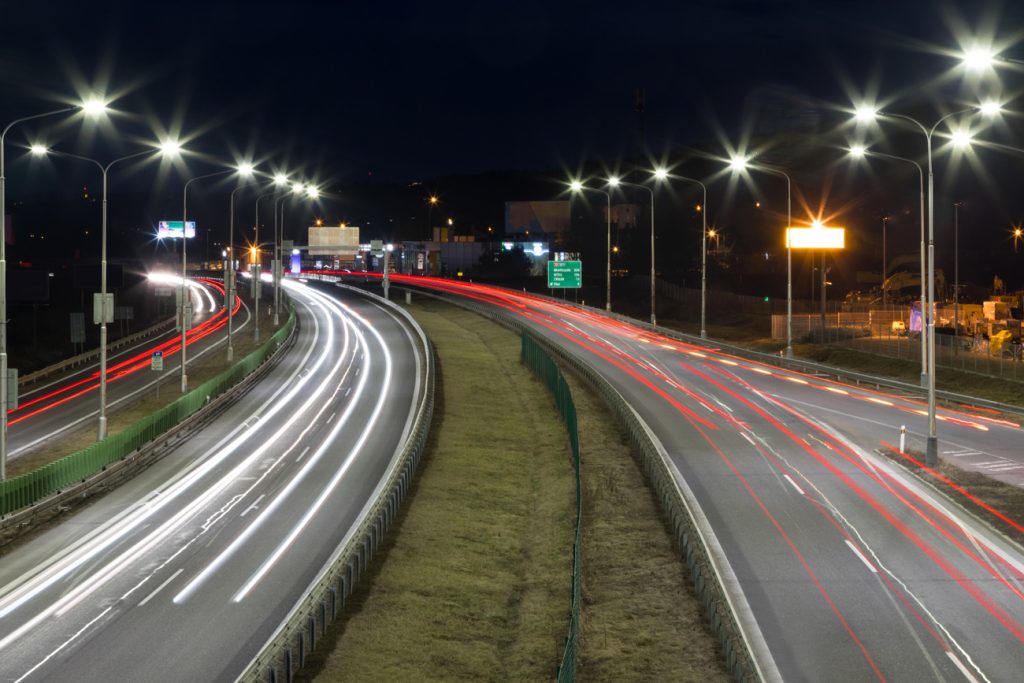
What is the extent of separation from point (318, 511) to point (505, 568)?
6.86m

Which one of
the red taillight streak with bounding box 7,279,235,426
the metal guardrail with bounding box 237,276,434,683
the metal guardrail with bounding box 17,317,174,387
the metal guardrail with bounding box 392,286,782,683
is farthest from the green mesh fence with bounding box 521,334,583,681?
the metal guardrail with bounding box 17,317,174,387

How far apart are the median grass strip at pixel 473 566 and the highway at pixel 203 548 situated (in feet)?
5.86

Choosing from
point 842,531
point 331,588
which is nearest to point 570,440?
point 842,531

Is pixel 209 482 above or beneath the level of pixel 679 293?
beneath

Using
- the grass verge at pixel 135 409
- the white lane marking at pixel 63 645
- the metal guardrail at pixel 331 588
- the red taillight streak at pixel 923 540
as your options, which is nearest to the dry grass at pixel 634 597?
the metal guardrail at pixel 331 588

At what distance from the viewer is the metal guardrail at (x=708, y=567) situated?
19547 mm

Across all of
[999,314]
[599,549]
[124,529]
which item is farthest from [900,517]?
[999,314]

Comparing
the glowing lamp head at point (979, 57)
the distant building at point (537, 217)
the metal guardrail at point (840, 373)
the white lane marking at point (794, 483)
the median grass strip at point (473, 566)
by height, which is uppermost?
the distant building at point (537, 217)

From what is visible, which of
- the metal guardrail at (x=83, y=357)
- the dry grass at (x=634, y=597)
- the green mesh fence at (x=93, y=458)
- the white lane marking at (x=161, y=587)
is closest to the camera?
the dry grass at (x=634, y=597)

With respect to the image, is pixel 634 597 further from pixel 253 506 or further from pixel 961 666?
pixel 253 506

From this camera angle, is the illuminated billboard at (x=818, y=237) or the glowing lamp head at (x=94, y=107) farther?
the illuminated billboard at (x=818, y=237)

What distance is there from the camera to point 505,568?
30.9 m

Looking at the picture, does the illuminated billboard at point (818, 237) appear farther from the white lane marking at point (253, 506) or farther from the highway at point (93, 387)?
the white lane marking at point (253, 506)

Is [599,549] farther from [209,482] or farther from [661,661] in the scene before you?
[209,482]
